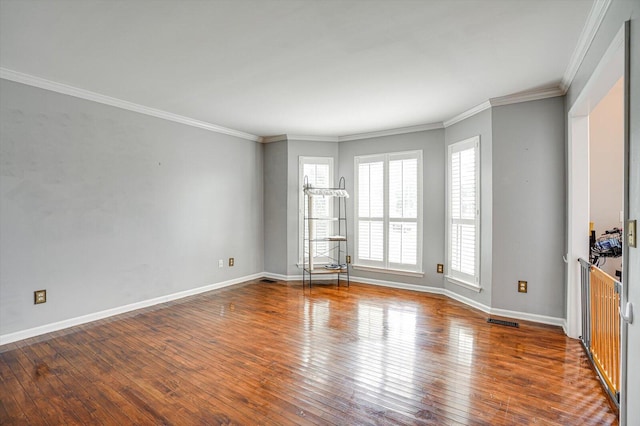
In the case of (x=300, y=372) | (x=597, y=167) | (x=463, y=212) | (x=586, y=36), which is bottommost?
(x=300, y=372)

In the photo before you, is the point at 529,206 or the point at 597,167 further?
the point at 597,167

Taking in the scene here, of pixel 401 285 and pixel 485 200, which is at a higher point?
pixel 485 200

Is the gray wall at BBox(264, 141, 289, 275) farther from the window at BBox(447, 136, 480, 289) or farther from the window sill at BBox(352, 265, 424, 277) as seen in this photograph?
the window at BBox(447, 136, 480, 289)

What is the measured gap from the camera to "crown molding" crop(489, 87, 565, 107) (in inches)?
141

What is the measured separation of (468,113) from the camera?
439 cm

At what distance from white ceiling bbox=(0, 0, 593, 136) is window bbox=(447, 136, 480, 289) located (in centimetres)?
77

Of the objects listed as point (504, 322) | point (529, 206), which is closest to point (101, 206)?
point (504, 322)

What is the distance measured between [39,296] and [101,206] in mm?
1101

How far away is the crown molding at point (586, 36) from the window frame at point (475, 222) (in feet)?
4.09

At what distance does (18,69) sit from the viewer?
3.11 meters

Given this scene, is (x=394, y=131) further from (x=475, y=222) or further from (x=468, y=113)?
(x=475, y=222)

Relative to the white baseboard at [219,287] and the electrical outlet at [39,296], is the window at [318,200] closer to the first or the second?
the white baseboard at [219,287]

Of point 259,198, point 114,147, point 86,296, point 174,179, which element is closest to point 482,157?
point 259,198

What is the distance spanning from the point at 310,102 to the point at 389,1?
206 centimetres
